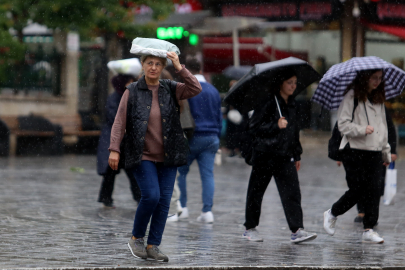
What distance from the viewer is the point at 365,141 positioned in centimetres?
690

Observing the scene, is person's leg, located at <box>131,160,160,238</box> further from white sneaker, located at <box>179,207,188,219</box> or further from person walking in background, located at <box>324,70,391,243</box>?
white sneaker, located at <box>179,207,188,219</box>

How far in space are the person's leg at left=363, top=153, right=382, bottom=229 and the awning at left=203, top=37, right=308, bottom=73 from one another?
15.8 m

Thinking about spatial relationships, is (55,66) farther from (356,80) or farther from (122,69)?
(356,80)

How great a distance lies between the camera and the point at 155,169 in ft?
18.7

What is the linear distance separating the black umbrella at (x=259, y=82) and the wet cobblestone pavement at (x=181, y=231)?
4.21 ft

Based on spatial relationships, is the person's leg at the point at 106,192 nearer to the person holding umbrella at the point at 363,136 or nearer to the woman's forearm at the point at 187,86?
the person holding umbrella at the point at 363,136

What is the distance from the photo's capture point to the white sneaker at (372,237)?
6.83 meters

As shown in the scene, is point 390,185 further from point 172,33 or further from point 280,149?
point 172,33

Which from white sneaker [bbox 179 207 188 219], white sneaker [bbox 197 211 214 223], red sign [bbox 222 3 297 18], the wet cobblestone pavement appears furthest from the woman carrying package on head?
red sign [bbox 222 3 297 18]

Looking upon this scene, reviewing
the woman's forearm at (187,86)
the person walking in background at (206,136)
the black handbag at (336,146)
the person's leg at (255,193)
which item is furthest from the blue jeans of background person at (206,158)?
the woman's forearm at (187,86)

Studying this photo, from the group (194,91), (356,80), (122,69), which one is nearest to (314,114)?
(122,69)

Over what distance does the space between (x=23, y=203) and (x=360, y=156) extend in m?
4.32

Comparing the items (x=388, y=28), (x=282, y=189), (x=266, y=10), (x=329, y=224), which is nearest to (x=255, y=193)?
(x=282, y=189)

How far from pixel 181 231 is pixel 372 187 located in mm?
1895
